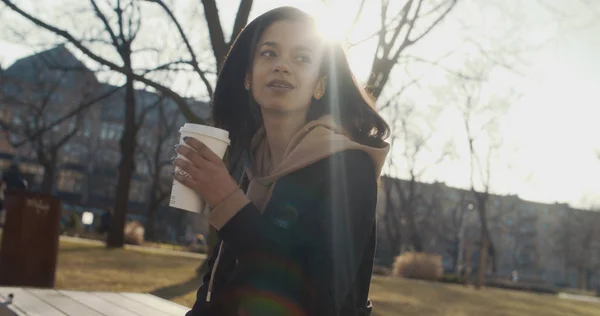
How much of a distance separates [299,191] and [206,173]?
0.23 m

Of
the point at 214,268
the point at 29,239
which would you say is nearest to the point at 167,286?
the point at 29,239

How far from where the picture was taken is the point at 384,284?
16.7 meters

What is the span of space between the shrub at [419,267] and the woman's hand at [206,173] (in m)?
22.8

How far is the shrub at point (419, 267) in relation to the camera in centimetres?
2362

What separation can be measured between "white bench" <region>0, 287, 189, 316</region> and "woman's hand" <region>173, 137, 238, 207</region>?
248 cm

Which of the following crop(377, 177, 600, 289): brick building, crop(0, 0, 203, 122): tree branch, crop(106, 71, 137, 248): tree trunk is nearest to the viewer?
crop(0, 0, 203, 122): tree branch

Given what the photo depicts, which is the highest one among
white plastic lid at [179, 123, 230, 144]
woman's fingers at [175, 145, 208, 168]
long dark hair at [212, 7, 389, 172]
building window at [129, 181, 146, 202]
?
building window at [129, 181, 146, 202]

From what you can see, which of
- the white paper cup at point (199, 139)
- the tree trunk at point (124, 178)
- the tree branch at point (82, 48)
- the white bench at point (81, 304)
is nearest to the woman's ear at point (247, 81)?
the white paper cup at point (199, 139)

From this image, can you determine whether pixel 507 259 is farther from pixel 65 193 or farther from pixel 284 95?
pixel 284 95

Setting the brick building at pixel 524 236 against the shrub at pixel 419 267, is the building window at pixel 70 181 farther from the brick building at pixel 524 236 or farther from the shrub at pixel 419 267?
the shrub at pixel 419 267

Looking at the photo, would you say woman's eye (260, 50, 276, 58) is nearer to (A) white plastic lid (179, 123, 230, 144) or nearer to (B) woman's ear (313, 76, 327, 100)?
(B) woman's ear (313, 76, 327, 100)

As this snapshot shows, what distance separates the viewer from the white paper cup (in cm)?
162

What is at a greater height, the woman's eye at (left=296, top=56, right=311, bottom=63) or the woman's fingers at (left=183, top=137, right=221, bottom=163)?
the woman's eye at (left=296, top=56, right=311, bottom=63)

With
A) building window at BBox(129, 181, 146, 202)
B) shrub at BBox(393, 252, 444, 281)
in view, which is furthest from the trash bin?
building window at BBox(129, 181, 146, 202)
